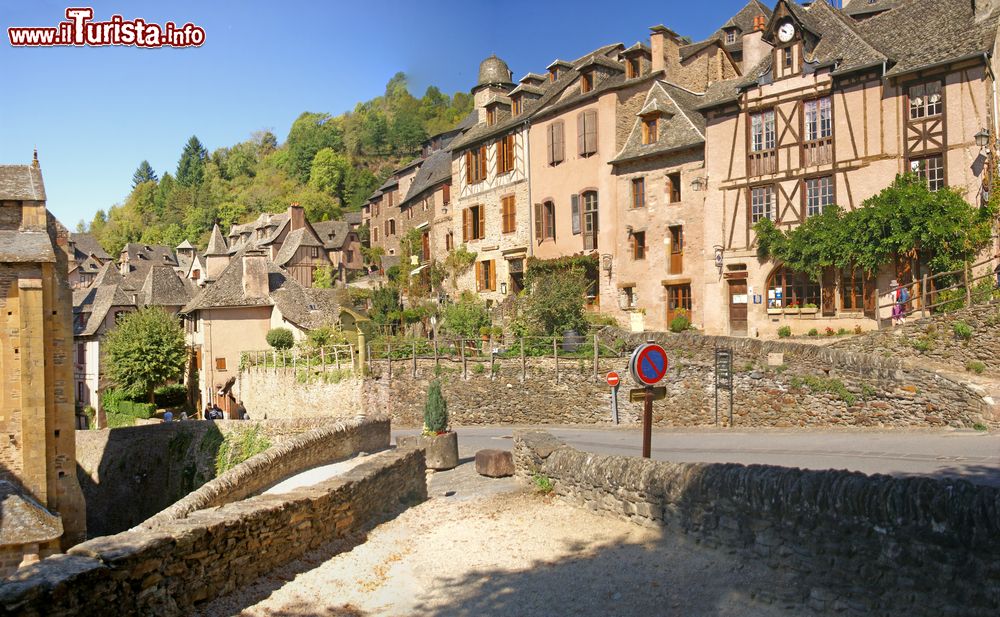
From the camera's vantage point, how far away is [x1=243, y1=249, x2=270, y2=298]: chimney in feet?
150

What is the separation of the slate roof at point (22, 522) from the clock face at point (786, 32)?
2569 cm

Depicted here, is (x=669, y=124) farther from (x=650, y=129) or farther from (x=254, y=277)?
(x=254, y=277)

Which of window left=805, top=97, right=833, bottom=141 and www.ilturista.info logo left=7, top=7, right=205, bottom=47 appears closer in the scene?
www.ilturista.info logo left=7, top=7, right=205, bottom=47

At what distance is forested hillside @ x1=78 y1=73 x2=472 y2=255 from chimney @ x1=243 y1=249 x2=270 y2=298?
48.1 metres

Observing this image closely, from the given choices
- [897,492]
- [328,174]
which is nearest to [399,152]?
[328,174]

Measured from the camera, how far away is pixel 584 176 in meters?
34.9

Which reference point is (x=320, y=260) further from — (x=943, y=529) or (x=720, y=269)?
(x=943, y=529)

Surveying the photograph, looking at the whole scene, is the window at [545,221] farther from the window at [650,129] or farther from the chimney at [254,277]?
the chimney at [254,277]

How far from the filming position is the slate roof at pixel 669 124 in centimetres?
3085

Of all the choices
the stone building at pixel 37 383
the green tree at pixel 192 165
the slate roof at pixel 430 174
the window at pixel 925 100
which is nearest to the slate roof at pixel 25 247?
the stone building at pixel 37 383

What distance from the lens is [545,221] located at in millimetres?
36938

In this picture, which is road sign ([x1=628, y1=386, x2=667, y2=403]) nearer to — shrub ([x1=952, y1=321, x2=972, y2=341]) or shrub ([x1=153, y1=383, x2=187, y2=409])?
shrub ([x1=952, y1=321, x2=972, y2=341])

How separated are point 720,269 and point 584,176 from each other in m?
8.62

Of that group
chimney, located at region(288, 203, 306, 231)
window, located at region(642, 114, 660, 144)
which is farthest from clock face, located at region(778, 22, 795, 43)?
chimney, located at region(288, 203, 306, 231)
